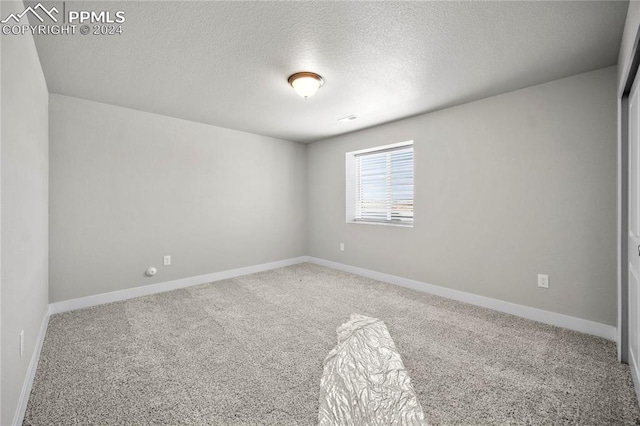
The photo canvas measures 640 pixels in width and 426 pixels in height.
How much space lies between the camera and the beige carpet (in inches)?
60.0

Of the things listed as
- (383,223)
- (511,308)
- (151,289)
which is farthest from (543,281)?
(151,289)

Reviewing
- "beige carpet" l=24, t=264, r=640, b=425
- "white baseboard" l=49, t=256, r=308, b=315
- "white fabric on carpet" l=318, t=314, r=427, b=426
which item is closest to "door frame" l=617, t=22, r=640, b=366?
"beige carpet" l=24, t=264, r=640, b=425

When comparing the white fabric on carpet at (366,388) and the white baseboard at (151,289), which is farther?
the white baseboard at (151,289)

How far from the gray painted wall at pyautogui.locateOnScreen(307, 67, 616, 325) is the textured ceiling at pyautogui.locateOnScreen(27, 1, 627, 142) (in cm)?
28

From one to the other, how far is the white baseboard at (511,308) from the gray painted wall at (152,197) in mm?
2136

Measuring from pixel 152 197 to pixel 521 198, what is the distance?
425 centimetres

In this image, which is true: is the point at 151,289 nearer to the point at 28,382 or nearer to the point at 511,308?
the point at 28,382

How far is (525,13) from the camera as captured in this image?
1.73m

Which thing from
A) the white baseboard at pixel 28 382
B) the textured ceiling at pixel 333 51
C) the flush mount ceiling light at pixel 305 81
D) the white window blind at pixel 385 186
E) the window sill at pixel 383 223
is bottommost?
the white baseboard at pixel 28 382

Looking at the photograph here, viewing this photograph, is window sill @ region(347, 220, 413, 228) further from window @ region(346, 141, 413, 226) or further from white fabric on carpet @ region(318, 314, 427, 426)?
white fabric on carpet @ region(318, 314, 427, 426)

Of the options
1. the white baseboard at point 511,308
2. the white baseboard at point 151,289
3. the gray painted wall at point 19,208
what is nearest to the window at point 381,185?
the white baseboard at point 511,308

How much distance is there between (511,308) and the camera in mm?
2879

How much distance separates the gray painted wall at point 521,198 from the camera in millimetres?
2395

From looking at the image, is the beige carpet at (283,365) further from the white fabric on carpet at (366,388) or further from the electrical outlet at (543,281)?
the electrical outlet at (543,281)
